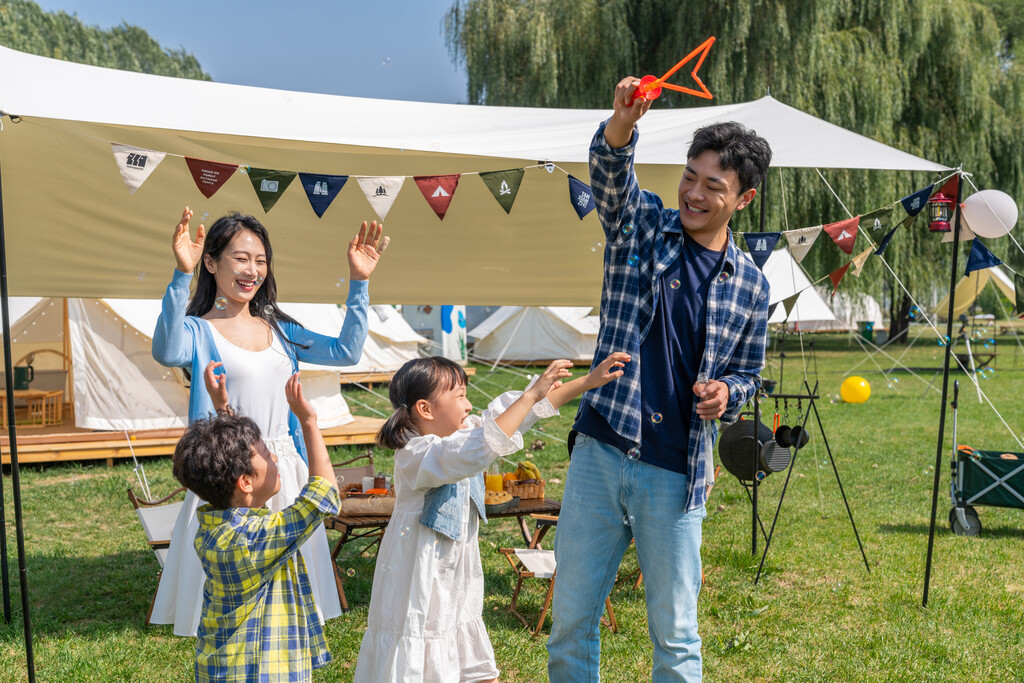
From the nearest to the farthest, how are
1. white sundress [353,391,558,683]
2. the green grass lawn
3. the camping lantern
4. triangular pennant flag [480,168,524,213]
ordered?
white sundress [353,391,558,683] → the green grass lawn → triangular pennant flag [480,168,524,213] → the camping lantern

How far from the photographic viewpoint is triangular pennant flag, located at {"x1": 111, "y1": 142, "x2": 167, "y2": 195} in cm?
361

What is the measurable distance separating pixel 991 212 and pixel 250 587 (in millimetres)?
4116

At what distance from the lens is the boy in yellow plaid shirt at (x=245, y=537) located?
2197mm

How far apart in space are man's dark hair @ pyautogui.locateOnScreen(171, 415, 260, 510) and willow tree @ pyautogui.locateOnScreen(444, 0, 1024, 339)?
11.1m

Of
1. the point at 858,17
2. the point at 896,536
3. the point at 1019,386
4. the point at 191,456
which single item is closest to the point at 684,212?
the point at 191,456

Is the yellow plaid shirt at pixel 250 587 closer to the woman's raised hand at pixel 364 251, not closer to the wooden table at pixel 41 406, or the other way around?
the woman's raised hand at pixel 364 251

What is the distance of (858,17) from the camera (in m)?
14.6

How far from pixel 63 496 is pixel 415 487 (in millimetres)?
5984

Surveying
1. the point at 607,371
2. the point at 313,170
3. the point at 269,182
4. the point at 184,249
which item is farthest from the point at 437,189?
the point at 607,371

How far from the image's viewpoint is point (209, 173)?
3.79 metres

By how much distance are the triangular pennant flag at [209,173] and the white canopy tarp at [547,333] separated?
14.4 m

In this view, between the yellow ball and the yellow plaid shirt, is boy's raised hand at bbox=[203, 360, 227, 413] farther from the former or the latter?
the yellow ball

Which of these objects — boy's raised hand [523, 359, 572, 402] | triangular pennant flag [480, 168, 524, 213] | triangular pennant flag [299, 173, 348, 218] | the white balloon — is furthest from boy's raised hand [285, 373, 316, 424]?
the white balloon

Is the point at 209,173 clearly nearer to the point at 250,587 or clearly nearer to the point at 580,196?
the point at 580,196
